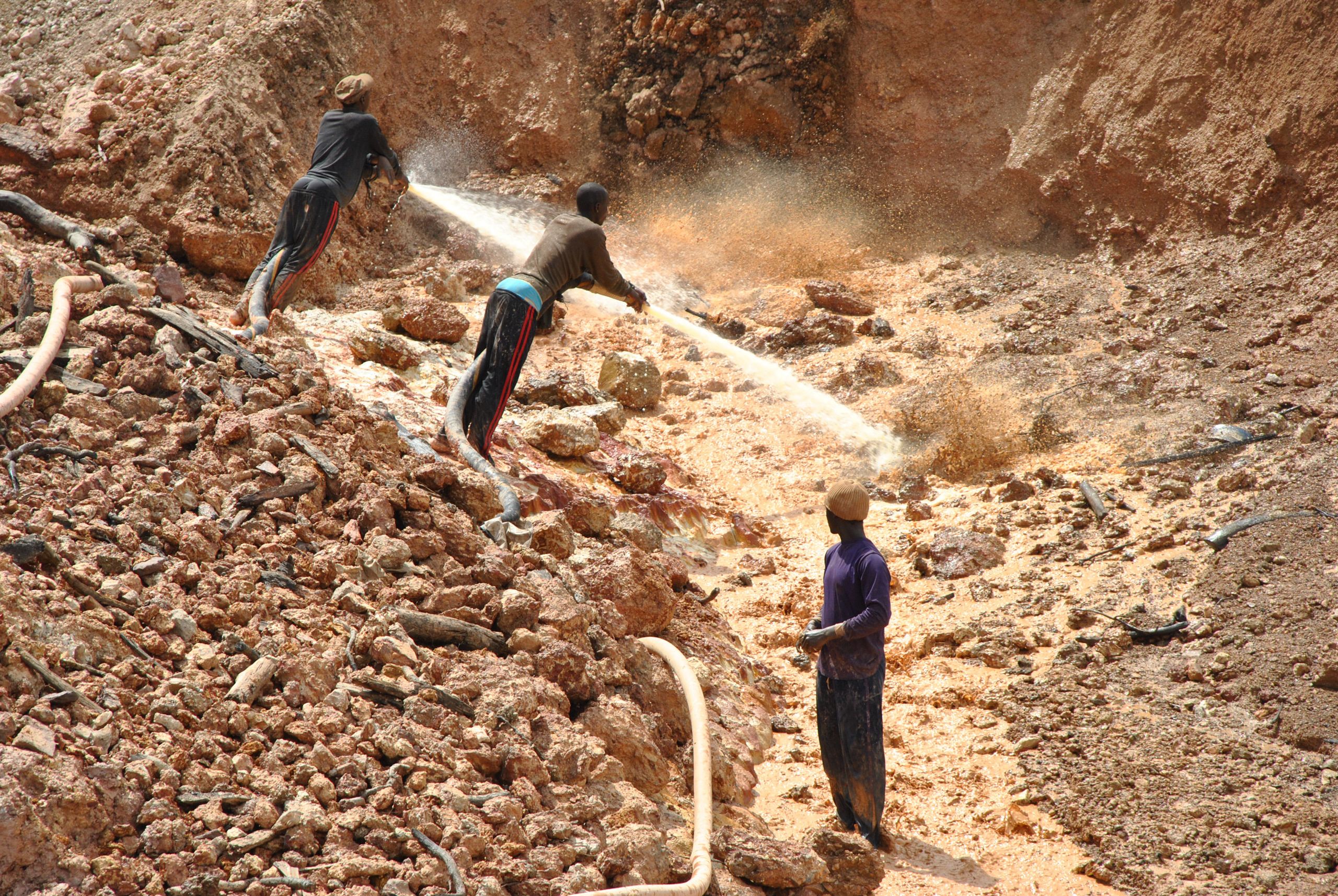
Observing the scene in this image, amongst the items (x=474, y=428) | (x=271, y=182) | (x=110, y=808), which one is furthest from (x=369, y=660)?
(x=271, y=182)

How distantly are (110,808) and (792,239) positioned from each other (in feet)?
29.2

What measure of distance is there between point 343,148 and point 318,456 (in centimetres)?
300

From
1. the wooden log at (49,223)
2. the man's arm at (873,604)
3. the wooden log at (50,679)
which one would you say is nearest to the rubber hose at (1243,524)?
the man's arm at (873,604)

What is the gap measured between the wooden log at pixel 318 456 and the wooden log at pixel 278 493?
4.4 inches

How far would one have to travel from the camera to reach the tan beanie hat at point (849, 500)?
3.45m

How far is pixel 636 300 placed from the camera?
563cm

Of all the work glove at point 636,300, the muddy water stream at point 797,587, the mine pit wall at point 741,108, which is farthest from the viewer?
the mine pit wall at point 741,108

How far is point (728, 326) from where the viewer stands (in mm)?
8891

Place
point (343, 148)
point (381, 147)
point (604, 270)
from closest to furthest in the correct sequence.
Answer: point (604, 270) < point (343, 148) < point (381, 147)

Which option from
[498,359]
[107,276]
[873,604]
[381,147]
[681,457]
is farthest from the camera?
[681,457]

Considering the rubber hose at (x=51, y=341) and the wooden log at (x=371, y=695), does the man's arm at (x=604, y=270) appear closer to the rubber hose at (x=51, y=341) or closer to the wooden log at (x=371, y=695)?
the rubber hose at (x=51, y=341)

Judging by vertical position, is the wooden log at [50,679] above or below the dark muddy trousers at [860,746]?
below

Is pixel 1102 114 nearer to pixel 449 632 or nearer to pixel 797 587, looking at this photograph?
pixel 797 587

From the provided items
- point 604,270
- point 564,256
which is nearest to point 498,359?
point 564,256
